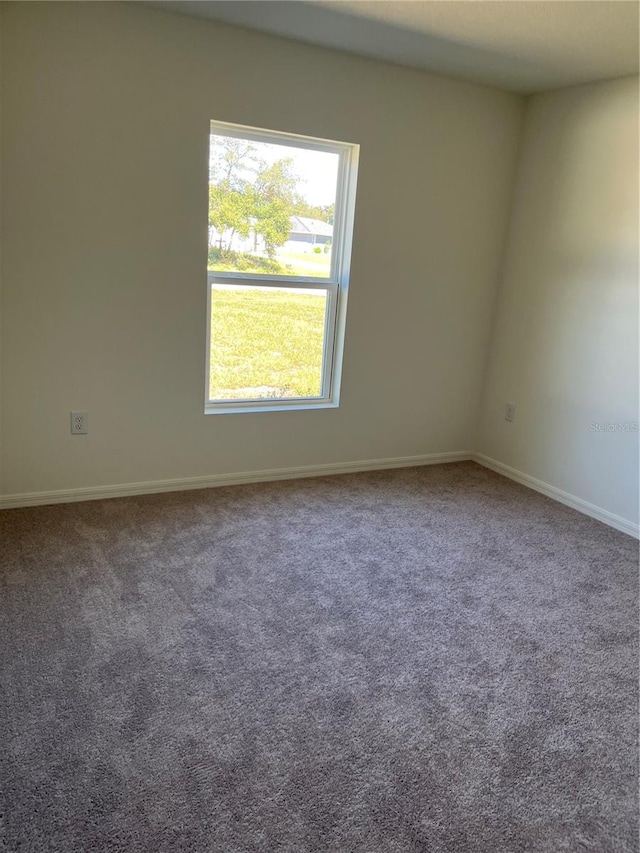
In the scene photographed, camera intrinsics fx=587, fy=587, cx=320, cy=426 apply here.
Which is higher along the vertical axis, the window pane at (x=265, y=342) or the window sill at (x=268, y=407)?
the window pane at (x=265, y=342)

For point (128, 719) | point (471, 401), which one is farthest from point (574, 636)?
point (471, 401)

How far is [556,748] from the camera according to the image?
171cm

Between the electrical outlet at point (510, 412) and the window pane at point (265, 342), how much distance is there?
1.31m

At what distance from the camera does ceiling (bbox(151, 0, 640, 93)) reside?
239 centimetres

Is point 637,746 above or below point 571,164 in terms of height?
below

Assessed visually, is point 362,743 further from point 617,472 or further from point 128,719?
point 617,472

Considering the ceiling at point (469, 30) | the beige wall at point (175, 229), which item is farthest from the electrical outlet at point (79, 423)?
the ceiling at point (469, 30)

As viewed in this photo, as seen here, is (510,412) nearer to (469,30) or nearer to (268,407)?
(268,407)

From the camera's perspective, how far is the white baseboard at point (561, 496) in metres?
3.21

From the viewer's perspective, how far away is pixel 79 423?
9.93ft

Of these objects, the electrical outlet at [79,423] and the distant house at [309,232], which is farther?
the distant house at [309,232]

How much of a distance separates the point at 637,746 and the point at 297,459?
2.34 m

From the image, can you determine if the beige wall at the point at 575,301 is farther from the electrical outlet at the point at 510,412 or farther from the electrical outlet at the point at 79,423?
the electrical outlet at the point at 79,423

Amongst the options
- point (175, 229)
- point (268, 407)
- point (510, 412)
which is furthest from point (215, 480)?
point (510, 412)
